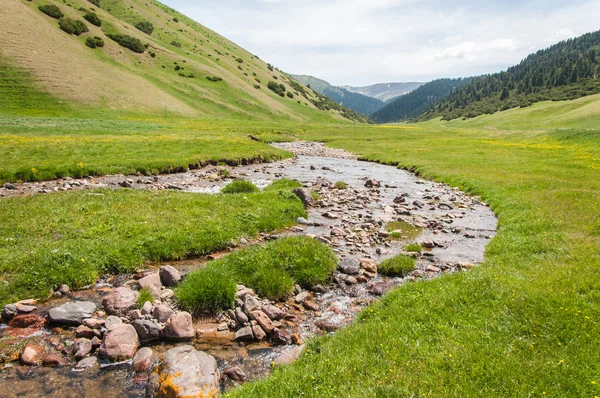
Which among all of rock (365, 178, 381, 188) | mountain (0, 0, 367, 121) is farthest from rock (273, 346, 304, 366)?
mountain (0, 0, 367, 121)

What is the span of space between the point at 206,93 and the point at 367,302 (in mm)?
117612

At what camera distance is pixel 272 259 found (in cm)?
1223

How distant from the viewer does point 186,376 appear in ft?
21.1

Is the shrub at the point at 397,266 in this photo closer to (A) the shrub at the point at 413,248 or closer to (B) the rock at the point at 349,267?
(B) the rock at the point at 349,267

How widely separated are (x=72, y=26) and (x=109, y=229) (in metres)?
111

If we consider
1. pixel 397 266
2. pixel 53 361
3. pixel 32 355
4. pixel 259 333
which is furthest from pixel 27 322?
pixel 397 266

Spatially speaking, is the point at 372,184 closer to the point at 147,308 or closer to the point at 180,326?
the point at 147,308

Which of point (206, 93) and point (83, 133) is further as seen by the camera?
point (206, 93)

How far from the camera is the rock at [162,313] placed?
29.6 ft

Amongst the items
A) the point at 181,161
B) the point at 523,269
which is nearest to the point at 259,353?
the point at 523,269

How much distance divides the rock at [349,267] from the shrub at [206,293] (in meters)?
4.29

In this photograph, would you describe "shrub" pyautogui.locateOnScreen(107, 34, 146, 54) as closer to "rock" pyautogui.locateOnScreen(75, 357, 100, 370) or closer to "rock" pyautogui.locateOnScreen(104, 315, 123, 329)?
"rock" pyautogui.locateOnScreen(104, 315, 123, 329)

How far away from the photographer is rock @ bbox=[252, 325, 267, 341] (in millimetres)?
8719

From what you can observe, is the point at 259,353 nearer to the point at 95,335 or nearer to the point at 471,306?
the point at 95,335
